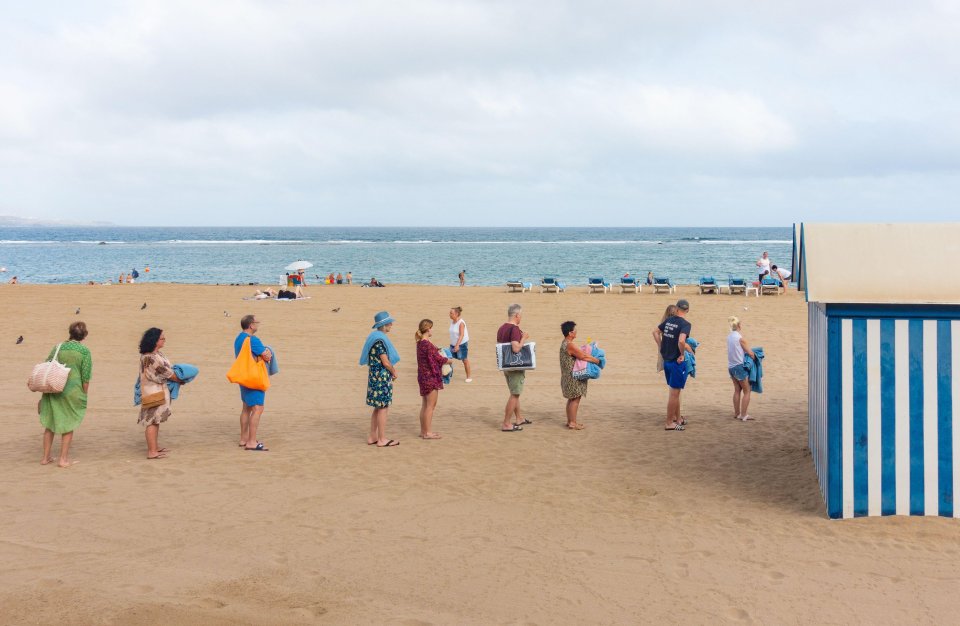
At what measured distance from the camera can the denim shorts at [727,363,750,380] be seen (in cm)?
953

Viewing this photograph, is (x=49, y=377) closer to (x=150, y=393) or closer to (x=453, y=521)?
(x=150, y=393)

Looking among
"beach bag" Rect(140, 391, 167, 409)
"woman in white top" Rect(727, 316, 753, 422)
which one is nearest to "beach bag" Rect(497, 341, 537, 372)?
"woman in white top" Rect(727, 316, 753, 422)

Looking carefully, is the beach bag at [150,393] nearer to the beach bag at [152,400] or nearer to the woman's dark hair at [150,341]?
the beach bag at [152,400]

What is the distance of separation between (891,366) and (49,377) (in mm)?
7497

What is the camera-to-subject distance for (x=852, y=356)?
19.6ft

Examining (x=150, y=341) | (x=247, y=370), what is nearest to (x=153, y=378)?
(x=150, y=341)

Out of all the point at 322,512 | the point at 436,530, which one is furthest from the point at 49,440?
the point at 436,530

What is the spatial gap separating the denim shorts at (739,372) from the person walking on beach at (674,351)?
0.81 meters

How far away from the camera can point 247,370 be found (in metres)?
8.17

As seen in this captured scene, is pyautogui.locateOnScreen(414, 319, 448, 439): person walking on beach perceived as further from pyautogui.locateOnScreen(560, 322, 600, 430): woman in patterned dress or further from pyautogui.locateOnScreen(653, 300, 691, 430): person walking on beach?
pyautogui.locateOnScreen(653, 300, 691, 430): person walking on beach

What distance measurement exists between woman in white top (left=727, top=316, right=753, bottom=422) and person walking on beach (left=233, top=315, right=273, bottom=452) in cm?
550

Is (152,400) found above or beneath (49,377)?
beneath

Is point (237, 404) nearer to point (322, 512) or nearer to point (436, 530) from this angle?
point (322, 512)

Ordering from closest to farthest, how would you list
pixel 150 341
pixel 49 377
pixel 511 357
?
pixel 49 377 < pixel 150 341 < pixel 511 357
